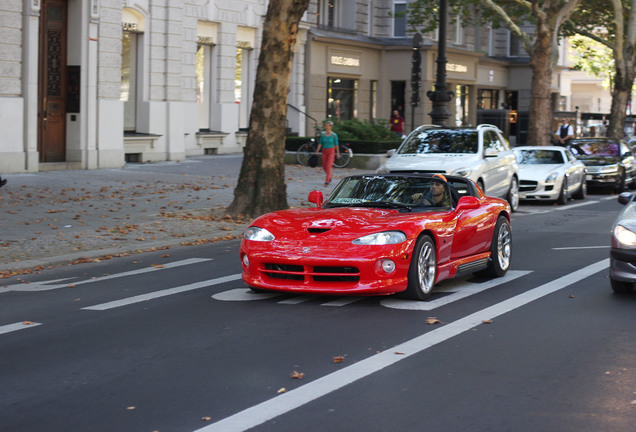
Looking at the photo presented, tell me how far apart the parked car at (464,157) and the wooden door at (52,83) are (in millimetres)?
9802

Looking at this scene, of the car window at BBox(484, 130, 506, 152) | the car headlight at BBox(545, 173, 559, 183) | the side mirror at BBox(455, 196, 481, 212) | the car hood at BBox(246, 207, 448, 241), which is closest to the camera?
the car hood at BBox(246, 207, 448, 241)

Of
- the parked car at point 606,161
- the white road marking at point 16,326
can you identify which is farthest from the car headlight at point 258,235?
the parked car at point 606,161

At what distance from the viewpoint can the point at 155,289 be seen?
1026 cm

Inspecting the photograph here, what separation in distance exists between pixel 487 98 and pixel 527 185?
35.0 m

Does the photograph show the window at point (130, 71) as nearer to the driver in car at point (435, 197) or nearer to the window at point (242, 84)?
the window at point (242, 84)

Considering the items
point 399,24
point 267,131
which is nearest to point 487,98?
point 399,24

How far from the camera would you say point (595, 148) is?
29.6 m

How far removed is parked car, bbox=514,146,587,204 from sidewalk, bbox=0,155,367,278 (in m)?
4.84

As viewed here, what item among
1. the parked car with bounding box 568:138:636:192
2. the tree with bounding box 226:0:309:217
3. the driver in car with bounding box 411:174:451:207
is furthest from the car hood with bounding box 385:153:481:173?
the parked car with bounding box 568:138:636:192

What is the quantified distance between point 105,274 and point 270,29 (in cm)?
695

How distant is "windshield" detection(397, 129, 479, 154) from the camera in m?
20.2

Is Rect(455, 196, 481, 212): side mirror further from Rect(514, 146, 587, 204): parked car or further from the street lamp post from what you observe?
the street lamp post

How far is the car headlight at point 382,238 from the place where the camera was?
8984 millimetres

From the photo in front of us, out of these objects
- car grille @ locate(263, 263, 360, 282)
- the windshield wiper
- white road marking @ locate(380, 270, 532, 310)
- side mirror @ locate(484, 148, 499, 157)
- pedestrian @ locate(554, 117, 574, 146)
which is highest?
pedestrian @ locate(554, 117, 574, 146)
